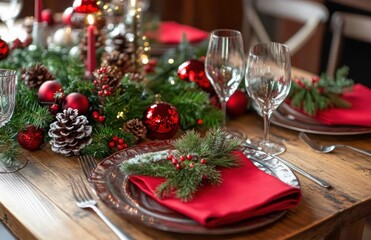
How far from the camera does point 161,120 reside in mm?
1112

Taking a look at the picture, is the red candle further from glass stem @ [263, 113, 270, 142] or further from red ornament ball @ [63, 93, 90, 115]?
glass stem @ [263, 113, 270, 142]

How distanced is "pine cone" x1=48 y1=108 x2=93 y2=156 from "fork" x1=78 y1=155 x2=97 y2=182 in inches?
0.7

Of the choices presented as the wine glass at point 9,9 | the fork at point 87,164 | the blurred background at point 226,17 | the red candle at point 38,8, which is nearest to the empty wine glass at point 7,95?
the fork at point 87,164

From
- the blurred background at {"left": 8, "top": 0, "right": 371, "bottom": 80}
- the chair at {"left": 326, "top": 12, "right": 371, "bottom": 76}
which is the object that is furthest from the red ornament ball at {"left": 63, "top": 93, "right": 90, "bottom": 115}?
the blurred background at {"left": 8, "top": 0, "right": 371, "bottom": 80}

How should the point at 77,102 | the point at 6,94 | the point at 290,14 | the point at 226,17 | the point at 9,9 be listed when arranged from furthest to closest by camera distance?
the point at 226,17, the point at 290,14, the point at 9,9, the point at 77,102, the point at 6,94

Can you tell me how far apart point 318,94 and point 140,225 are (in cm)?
61

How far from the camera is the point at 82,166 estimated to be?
102cm

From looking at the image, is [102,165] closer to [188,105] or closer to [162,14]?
[188,105]

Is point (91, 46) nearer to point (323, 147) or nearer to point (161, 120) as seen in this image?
point (161, 120)

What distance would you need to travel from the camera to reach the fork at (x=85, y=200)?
809 millimetres

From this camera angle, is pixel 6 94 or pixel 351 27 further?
pixel 351 27

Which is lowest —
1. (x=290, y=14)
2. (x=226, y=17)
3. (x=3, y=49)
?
(x=226, y=17)

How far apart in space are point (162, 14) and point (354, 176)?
95.2 inches

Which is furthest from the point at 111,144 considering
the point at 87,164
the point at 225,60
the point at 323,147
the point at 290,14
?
the point at 290,14
